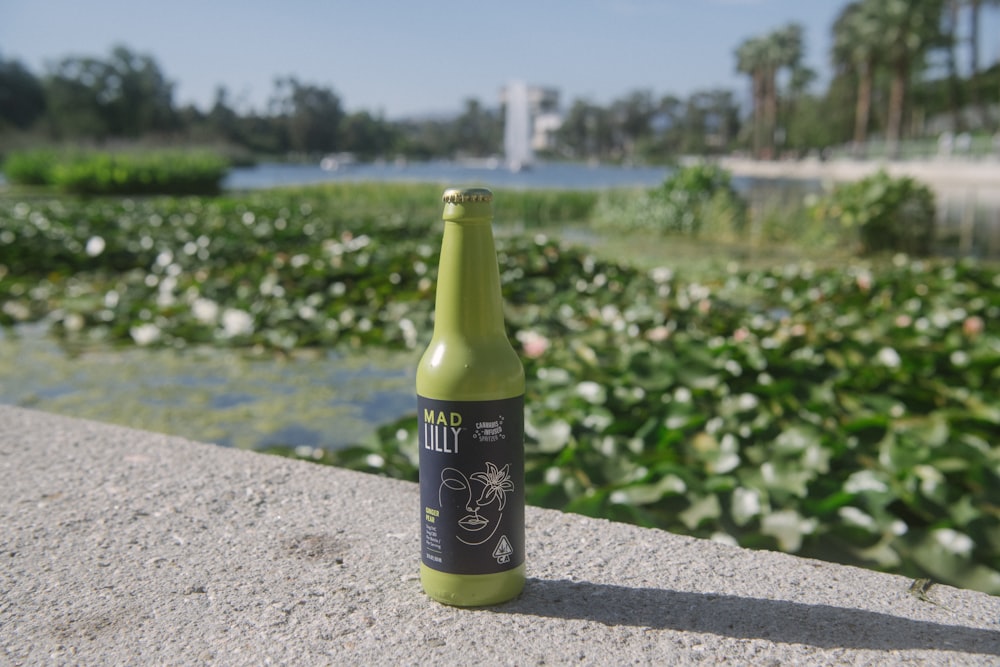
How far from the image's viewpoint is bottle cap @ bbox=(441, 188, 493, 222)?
1350 millimetres

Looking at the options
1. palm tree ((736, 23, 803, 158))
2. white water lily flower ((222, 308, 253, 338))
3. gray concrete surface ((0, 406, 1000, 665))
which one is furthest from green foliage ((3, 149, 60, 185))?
palm tree ((736, 23, 803, 158))

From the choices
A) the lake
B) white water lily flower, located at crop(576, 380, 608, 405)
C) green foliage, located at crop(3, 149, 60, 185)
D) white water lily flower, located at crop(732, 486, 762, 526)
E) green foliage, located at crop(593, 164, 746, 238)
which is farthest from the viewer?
green foliage, located at crop(3, 149, 60, 185)

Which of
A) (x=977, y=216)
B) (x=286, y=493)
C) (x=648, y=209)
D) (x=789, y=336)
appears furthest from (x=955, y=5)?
(x=286, y=493)

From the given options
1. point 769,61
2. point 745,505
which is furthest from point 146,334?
point 769,61

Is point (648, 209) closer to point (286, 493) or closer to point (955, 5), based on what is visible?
point (286, 493)

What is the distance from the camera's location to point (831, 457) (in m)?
2.56

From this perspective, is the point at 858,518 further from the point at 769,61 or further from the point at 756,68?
the point at 756,68

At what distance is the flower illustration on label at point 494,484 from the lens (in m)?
1.36

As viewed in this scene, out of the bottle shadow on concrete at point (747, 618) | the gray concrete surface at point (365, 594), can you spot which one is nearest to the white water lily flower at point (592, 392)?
the gray concrete surface at point (365, 594)

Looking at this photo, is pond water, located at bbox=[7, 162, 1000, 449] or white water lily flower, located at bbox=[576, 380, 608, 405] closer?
white water lily flower, located at bbox=[576, 380, 608, 405]

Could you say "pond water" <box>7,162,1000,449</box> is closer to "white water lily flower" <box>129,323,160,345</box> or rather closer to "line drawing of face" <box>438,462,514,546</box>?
"white water lily flower" <box>129,323,160,345</box>

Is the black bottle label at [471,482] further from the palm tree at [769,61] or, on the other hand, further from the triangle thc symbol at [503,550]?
the palm tree at [769,61]

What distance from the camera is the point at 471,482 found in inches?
53.6

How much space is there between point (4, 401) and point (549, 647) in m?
3.37
